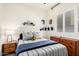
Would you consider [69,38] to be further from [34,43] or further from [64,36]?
[34,43]

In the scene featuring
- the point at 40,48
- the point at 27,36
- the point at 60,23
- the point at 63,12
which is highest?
the point at 63,12

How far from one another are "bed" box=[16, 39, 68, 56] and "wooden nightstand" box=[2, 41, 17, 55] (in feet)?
0.19

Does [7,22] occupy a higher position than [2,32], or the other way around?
[7,22]

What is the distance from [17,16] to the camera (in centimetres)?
108

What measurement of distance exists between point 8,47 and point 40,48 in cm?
40

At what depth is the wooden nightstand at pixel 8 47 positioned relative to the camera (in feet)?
3.55

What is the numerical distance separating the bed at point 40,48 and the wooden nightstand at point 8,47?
2.3 inches

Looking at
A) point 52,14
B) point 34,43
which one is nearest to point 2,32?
point 34,43

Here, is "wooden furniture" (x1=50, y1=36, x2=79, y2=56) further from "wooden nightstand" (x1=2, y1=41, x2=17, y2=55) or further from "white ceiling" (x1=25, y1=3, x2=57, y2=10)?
"wooden nightstand" (x1=2, y1=41, x2=17, y2=55)

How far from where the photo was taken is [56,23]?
48.8 inches

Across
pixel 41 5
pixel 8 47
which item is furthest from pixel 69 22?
pixel 8 47

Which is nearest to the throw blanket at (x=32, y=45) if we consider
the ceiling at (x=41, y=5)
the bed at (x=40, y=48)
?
the bed at (x=40, y=48)

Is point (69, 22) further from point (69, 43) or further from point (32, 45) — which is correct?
point (32, 45)

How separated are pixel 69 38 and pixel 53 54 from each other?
313mm
